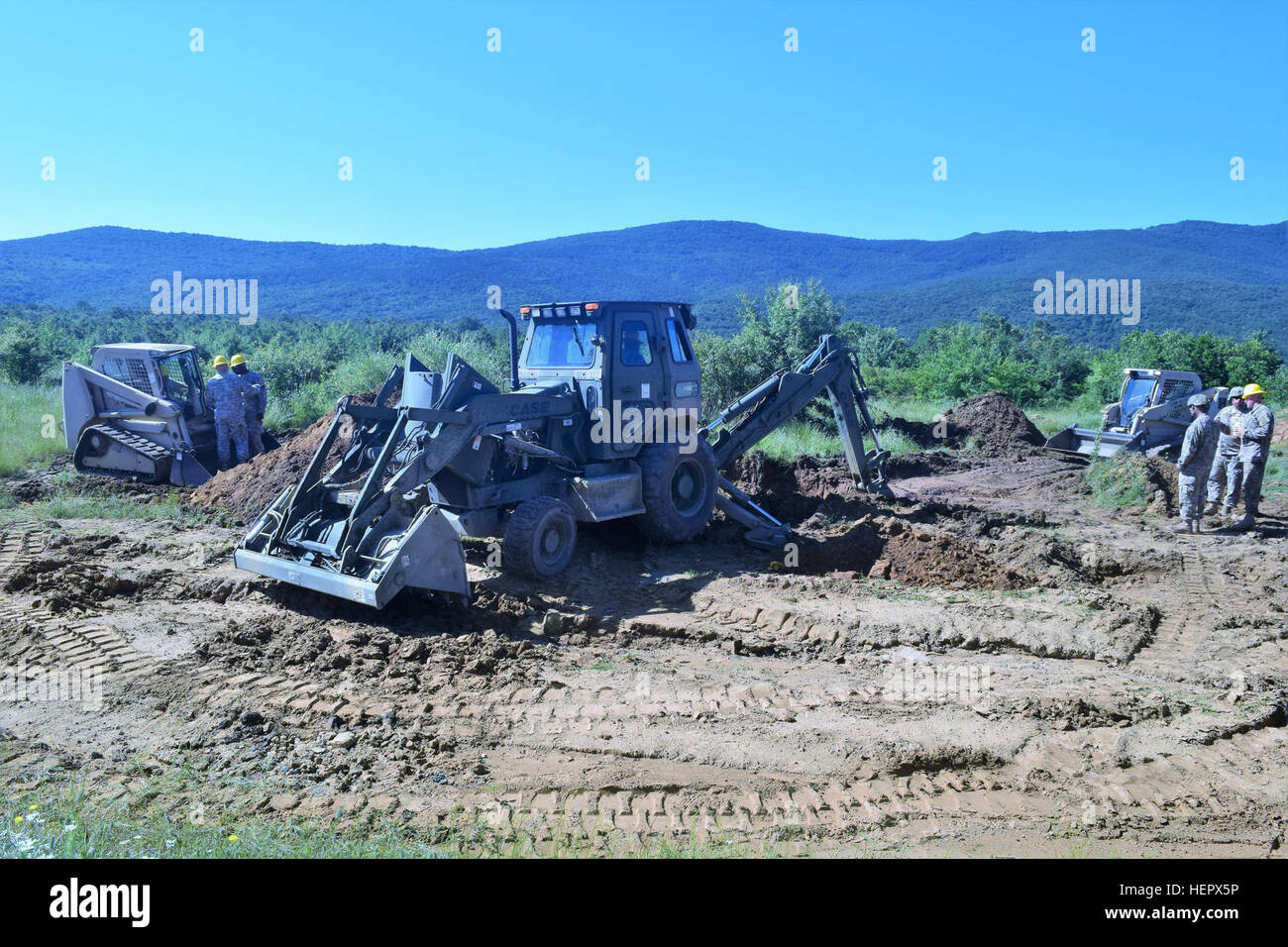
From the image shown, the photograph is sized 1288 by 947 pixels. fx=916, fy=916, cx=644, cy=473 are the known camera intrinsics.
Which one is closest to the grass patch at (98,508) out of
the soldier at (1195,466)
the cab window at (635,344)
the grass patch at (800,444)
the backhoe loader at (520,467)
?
the backhoe loader at (520,467)

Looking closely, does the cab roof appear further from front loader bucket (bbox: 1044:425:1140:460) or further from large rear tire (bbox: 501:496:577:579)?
front loader bucket (bbox: 1044:425:1140:460)

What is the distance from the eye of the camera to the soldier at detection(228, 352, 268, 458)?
13516 mm

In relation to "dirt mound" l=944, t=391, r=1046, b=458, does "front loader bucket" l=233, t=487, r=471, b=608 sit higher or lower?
lower

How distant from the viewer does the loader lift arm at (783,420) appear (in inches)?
402

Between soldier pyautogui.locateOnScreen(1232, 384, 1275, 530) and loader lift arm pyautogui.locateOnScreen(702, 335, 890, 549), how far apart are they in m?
4.10

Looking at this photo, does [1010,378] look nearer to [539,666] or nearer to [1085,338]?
[539,666]

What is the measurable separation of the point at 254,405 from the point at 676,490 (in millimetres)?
7338

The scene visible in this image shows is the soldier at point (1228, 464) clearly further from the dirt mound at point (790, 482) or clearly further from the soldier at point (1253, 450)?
the dirt mound at point (790, 482)

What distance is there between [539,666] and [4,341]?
25.2m

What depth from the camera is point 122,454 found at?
12680mm

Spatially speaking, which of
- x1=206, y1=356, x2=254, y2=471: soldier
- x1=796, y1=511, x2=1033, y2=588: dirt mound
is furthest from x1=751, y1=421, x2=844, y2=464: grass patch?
x1=206, y1=356, x2=254, y2=471: soldier

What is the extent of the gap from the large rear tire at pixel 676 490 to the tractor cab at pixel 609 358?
11.6 inches

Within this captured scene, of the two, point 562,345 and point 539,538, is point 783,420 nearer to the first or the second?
point 562,345
